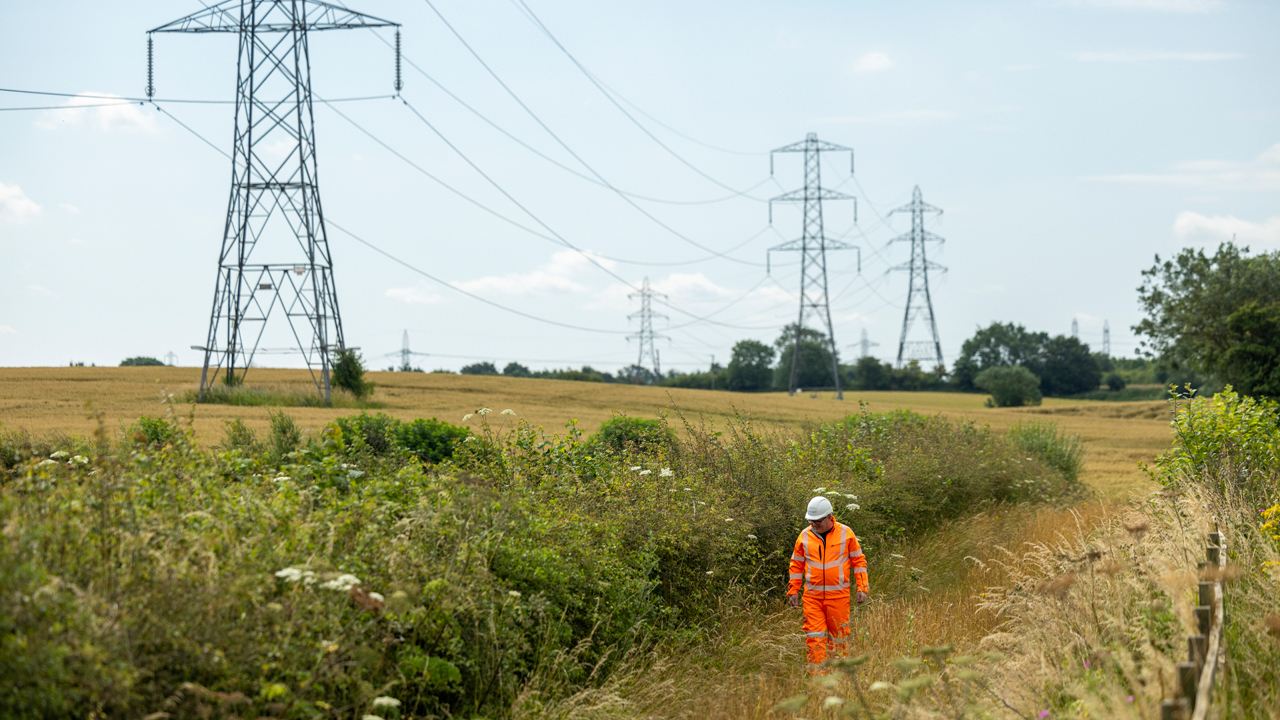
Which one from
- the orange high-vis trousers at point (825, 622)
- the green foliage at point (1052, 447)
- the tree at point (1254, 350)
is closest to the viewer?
the orange high-vis trousers at point (825, 622)

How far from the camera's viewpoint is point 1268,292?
38406 millimetres

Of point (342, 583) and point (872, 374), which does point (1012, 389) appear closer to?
point (872, 374)

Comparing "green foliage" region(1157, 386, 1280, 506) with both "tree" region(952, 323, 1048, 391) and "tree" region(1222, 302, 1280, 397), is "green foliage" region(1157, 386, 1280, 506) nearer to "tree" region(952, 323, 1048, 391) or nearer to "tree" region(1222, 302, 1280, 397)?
"tree" region(1222, 302, 1280, 397)

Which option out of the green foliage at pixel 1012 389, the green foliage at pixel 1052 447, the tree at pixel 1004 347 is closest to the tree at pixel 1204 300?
the green foliage at pixel 1052 447

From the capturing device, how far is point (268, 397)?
3142cm

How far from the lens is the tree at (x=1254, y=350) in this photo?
34.9m

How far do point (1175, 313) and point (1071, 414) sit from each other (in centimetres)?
2093

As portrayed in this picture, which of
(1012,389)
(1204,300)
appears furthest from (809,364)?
(1204,300)

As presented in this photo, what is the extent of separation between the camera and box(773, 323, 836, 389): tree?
89.0 meters

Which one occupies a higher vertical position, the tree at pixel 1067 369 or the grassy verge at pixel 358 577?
the tree at pixel 1067 369

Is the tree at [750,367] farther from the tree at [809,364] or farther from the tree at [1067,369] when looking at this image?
the tree at [1067,369]

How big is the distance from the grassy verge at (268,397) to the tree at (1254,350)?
3383 centimetres

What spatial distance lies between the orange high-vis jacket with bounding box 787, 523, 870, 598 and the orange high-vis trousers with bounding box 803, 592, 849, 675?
5 centimetres

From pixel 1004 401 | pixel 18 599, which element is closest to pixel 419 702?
pixel 18 599
